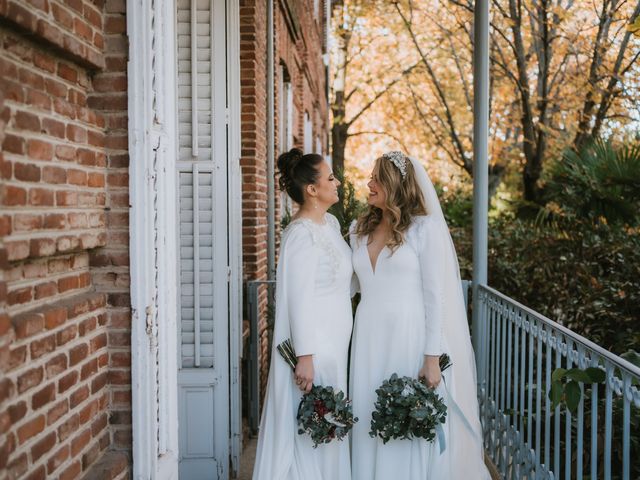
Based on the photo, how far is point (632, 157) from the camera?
635 cm

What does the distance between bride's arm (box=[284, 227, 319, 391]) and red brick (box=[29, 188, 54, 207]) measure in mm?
1606

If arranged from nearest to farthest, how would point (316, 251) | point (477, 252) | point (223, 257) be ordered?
point (316, 251), point (223, 257), point (477, 252)

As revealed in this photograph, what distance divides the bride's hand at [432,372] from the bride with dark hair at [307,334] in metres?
0.45

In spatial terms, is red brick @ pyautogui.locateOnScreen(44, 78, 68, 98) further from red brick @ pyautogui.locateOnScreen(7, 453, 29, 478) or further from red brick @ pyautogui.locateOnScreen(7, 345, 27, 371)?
red brick @ pyautogui.locateOnScreen(7, 453, 29, 478)

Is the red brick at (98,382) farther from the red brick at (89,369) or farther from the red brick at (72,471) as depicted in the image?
the red brick at (72,471)

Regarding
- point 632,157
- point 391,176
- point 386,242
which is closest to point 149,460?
point 386,242

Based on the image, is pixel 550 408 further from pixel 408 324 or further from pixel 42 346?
pixel 42 346

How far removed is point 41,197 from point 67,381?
64 centimetres

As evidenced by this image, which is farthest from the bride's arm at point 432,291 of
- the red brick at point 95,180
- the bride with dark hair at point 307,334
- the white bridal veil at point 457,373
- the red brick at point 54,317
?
the red brick at point 54,317

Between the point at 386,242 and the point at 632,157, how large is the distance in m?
3.72

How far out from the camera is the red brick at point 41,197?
6.75ft

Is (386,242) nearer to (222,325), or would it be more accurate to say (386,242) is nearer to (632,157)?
(222,325)

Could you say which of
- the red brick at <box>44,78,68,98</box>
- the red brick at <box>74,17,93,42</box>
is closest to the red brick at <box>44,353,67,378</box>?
the red brick at <box>44,78,68,98</box>

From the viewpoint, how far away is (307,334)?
3.57m
